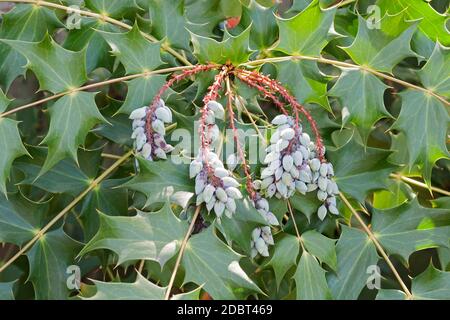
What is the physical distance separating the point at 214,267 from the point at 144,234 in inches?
4.0

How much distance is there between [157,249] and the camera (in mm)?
960

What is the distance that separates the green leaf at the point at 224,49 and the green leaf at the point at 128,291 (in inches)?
13.4

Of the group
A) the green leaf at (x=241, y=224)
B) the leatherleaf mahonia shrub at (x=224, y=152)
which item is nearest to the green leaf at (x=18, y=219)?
the leatherleaf mahonia shrub at (x=224, y=152)

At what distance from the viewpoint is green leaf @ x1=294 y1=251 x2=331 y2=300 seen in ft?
3.34

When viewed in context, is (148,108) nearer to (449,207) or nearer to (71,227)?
(449,207)

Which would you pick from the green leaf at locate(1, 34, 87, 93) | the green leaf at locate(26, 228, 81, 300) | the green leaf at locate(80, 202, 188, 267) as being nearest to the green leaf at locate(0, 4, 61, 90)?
the green leaf at locate(1, 34, 87, 93)

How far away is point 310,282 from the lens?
102 cm

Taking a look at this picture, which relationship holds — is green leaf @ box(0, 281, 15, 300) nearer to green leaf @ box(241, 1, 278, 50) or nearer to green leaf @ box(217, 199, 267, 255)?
green leaf @ box(217, 199, 267, 255)

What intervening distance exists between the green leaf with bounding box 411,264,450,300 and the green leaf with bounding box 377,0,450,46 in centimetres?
38

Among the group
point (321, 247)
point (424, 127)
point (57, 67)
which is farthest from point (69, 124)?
point (424, 127)

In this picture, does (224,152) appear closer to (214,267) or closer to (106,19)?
(214,267)

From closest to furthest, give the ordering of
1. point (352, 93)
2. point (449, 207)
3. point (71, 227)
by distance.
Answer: point (352, 93) → point (449, 207) → point (71, 227)
